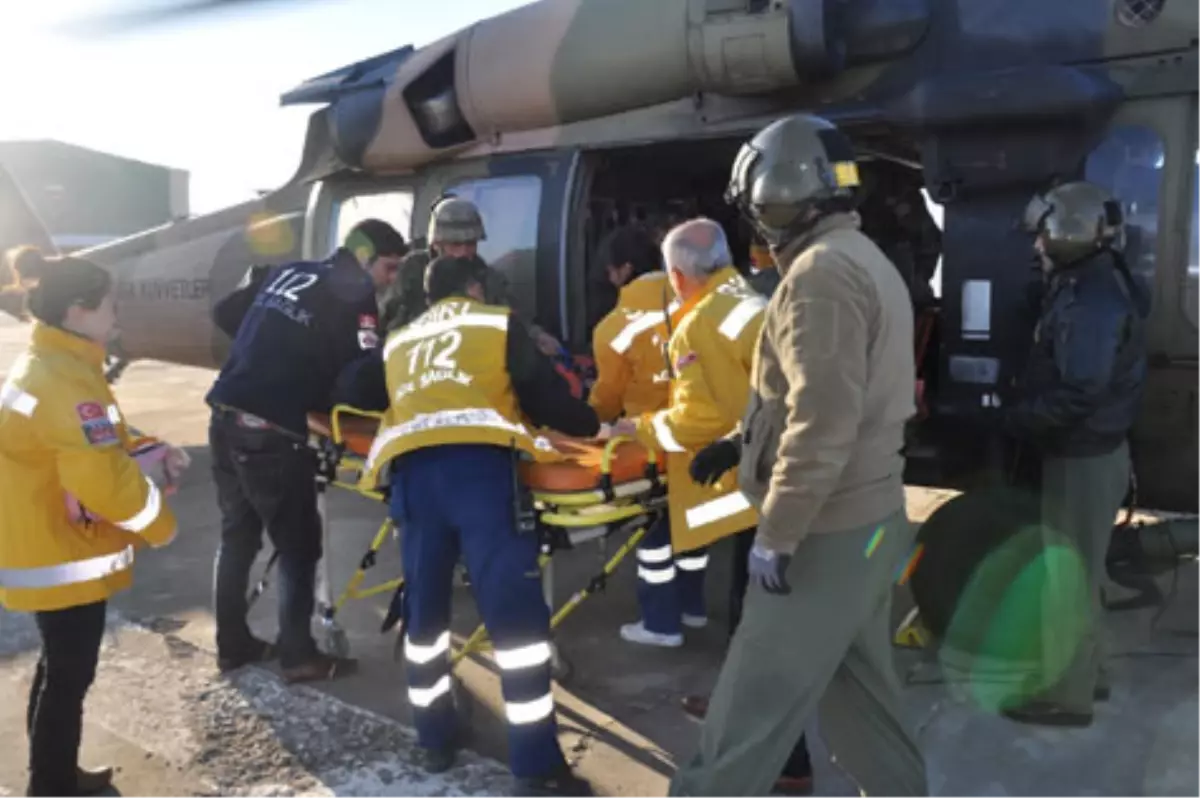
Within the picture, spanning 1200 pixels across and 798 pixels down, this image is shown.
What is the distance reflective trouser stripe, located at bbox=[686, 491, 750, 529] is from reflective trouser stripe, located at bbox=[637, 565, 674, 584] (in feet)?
3.05

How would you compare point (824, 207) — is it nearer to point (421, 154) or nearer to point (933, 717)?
point (933, 717)

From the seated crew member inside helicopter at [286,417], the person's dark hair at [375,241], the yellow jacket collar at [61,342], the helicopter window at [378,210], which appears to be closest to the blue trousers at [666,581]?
the seated crew member inside helicopter at [286,417]

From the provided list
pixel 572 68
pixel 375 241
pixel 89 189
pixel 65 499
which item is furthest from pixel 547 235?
pixel 89 189

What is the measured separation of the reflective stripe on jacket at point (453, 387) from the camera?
3.25m

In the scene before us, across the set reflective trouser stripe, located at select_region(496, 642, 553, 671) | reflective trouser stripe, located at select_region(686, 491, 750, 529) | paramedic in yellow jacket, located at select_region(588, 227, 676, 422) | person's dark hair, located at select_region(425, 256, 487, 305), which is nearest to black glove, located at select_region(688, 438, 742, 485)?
reflective trouser stripe, located at select_region(686, 491, 750, 529)

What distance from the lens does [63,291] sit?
3.02 metres

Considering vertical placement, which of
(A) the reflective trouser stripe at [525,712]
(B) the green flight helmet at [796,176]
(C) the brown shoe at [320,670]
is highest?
(B) the green flight helmet at [796,176]

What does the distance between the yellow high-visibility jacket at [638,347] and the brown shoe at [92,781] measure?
2264mm

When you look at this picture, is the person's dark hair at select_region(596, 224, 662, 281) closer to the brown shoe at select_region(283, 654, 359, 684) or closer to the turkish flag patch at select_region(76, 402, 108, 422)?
the brown shoe at select_region(283, 654, 359, 684)

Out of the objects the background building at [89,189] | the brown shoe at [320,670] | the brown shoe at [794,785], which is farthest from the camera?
the background building at [89,189]

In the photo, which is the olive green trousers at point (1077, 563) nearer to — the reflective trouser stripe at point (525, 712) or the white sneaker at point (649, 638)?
the white sneaker at point (649, 638)

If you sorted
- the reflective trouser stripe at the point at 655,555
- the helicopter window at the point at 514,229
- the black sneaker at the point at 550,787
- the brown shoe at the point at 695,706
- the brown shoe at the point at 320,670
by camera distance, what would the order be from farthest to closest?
the helicopter window at the point at 514,229 < the reflective trouser stripe at the point at 655,555 < the brown shoe at the point at 320,670 < the brown shoe at the point at 695,706 < the black sneaker at the point at 550,787

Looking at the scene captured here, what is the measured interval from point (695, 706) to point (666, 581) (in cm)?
70

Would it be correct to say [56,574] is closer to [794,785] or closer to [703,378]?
[703,378]
